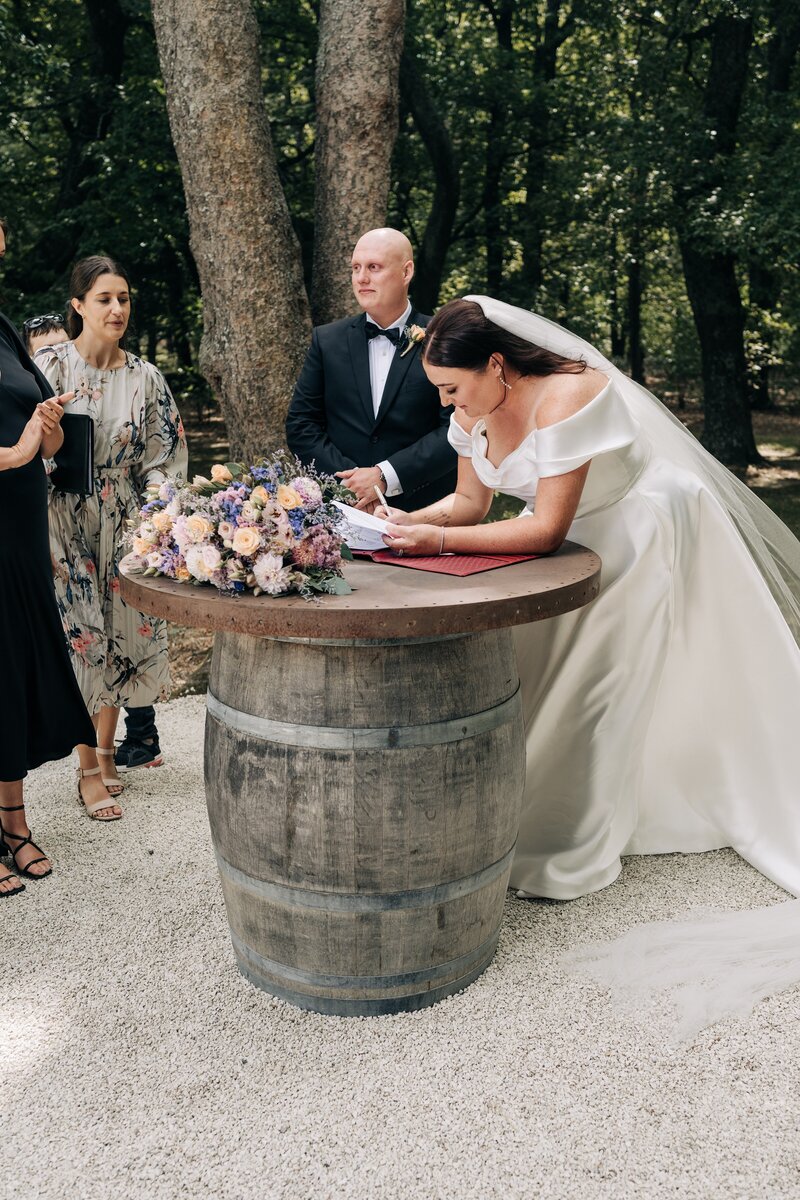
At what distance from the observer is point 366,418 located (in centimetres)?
433

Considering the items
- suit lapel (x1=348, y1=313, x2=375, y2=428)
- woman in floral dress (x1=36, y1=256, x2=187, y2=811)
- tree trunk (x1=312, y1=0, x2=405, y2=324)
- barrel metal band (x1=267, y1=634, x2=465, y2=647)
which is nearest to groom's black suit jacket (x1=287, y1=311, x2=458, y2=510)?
suit lapel (x1=348, y1=313, x2=375, y2=428)

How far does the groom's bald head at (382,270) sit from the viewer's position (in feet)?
13.4

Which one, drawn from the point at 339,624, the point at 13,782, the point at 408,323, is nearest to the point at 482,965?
the point at 339,624

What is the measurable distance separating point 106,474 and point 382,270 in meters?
1.36

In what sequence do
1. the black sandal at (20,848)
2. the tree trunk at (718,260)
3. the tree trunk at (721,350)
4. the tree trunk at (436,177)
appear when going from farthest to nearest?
the tree trunk at (721,350)
the tree trunk at (436,177)
the tree trunk at (718,260)
the black sandal at (20,848)

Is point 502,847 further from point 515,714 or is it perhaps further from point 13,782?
point 13,782

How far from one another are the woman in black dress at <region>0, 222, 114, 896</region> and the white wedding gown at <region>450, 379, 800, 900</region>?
1.49 m

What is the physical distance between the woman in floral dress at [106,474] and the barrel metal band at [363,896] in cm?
176

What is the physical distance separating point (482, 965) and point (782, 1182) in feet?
3.32

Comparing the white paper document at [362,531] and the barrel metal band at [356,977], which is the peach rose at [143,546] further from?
the barrel metal band at [356,977]

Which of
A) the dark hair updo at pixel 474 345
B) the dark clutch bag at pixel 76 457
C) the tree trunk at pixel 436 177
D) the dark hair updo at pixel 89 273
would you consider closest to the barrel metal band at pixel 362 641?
the dark hair updo at pixel 474 345

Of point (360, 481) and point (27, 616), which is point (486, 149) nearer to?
point (360, 481)

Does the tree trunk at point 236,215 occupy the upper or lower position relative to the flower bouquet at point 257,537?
upper

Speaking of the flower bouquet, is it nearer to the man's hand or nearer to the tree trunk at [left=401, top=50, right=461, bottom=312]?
the man's hand
